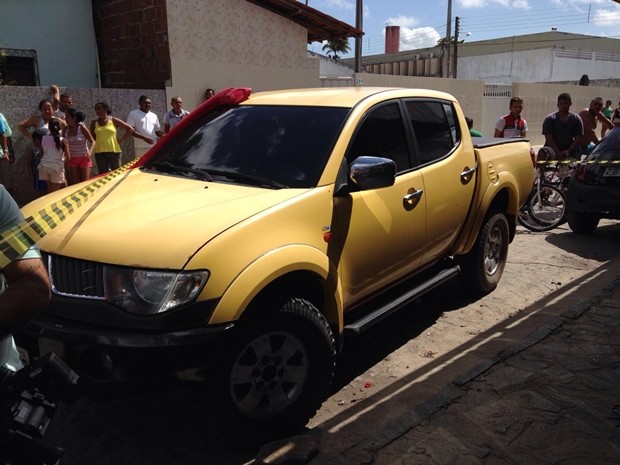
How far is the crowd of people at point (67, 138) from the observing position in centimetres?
759

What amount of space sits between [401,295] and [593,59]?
53437mm

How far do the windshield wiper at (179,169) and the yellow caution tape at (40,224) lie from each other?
318 millimetres

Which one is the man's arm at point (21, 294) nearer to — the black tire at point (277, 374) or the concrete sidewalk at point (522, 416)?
the black tire at point (277, 374)

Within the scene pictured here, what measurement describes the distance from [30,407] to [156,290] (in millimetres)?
813

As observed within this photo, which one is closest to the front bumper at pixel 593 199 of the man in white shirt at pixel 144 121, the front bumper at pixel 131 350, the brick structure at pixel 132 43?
the front bumper at pixel 131 350

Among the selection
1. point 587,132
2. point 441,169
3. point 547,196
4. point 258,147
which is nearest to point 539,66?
point 587,132

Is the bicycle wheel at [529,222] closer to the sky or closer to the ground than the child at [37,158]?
closer to the ground

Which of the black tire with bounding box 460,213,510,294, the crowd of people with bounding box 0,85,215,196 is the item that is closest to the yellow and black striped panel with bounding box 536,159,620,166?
the black tire with bounding box 460,213,510,294

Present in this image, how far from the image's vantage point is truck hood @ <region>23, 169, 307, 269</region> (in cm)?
247

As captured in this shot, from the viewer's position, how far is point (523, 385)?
3.49 meters

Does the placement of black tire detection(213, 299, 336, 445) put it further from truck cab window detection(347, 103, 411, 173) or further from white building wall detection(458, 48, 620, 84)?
white building wall detection(458, 48, 620, 84)

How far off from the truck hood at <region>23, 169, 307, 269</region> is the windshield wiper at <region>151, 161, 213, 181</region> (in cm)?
8

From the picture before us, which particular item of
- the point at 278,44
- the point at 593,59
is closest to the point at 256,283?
the point at 278,44

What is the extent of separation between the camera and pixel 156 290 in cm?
242
